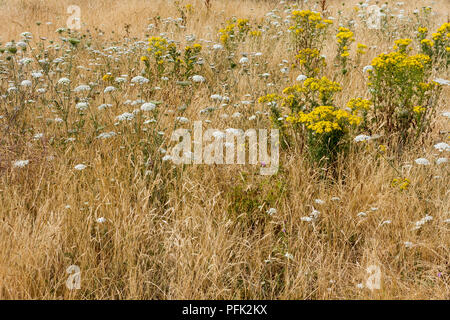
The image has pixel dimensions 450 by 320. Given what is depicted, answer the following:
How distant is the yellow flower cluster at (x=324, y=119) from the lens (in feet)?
9.41

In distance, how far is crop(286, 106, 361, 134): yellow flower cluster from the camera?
2.87 meters

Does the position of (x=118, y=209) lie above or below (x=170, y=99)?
below

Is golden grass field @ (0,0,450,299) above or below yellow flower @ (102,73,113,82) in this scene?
below

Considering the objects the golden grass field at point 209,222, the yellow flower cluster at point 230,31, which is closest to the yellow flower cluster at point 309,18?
the yellow flower cluster at point 230,31

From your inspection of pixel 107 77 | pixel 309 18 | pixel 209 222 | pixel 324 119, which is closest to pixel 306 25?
pixel 309 18

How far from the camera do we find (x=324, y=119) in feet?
9.86

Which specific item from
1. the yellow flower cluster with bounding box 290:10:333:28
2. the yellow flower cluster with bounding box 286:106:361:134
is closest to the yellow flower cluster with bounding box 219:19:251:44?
the yellow flower cluster with bounding box 290:10:333:28

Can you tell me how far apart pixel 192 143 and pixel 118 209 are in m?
1.01

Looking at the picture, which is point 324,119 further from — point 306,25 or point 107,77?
point 107,77

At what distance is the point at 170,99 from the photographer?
4.25 metres

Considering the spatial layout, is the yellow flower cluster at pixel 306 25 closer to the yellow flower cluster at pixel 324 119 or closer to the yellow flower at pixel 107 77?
the yellow flower cluster at pixel 324 119

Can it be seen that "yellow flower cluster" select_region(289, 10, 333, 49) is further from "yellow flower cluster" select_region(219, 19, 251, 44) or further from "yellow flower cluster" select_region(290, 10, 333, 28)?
"yellow flower cluster" select_region(219, 19, 251, 44)
